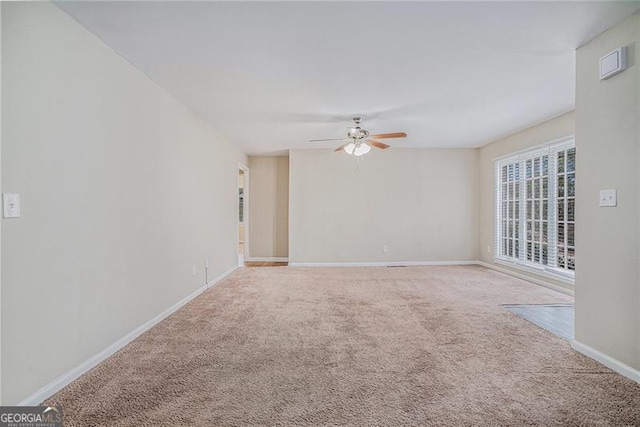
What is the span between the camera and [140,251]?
2916 millimetres

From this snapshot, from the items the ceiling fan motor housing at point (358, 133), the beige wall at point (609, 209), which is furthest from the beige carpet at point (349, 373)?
the ceiling fan motor housing at point (358, 133)

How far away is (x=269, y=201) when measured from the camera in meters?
7.37

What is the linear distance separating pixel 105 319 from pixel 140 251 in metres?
0.65

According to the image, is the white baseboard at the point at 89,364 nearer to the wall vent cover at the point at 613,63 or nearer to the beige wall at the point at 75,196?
the beige wall at the point at 75,196

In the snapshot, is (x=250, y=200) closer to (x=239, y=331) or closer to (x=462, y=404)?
(x=239, y=331)

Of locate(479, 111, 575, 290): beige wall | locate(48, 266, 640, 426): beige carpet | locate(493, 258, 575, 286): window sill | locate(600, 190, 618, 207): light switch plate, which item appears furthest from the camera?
locate(479, 111, 575, 290): beige wall

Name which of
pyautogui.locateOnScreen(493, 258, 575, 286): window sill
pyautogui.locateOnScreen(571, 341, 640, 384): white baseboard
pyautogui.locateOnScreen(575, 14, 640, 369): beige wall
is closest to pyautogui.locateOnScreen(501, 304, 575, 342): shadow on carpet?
pyautogui.locateOnScreen(571, 341, 640, 384): white baseboard

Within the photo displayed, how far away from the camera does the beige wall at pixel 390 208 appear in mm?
6730

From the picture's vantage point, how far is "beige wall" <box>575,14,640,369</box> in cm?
214

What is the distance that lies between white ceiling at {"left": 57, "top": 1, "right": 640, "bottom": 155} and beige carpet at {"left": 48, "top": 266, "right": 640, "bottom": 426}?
7.67 ft

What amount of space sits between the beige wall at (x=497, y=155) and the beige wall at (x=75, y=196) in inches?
194

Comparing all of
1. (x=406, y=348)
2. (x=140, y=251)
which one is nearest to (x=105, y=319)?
(x=140, y=251)
